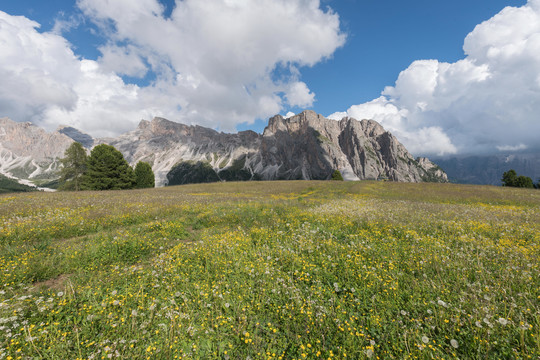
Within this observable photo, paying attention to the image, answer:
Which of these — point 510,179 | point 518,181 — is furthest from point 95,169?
point 510,179

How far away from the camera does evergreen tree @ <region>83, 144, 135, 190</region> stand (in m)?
44.2

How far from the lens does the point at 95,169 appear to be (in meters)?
44.9

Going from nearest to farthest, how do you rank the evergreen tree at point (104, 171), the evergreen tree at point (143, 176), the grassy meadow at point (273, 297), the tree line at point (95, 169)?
the grassy meadow at point (273, 297)
the evergreen tree at point (104, 171)
the tree line at point (95, 169)
the evergreen tree at point (143, 176)

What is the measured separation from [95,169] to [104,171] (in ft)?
5.98

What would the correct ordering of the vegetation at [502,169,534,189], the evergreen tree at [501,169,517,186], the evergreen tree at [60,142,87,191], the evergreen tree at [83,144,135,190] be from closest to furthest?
the evergreen tree at [83,144,135,190] < the evergreen tree at [60,142,87,191] < the vegetation at [502,169,534,189] < the evergreen tree at [501,169,517,186]

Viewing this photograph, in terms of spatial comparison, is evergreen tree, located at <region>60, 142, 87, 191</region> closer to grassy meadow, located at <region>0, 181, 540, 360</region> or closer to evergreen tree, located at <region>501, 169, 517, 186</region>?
grassy meadow, located at <region>0, 181, 540, 360</region>

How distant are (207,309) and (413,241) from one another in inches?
332

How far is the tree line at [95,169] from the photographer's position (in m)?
44.6

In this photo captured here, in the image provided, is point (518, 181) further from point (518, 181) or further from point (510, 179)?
point (510, 179)

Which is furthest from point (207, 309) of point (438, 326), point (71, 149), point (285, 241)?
point (71, 149)

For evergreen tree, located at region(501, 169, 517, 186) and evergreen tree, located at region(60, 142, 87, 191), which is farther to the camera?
evergreen tree, located at region(501, 169, 517, 186)

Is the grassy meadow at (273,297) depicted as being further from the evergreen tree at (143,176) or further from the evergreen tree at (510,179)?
the evergreen tree at (510,179)

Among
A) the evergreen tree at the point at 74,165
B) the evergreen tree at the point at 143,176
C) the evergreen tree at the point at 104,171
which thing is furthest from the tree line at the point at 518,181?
the evergreen tree at the point at 74,165

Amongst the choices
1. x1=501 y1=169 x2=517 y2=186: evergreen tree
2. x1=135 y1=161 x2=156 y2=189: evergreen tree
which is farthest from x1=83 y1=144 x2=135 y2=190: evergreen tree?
x1=501 y1=169 x2=517 y2=186: evergreen tree
